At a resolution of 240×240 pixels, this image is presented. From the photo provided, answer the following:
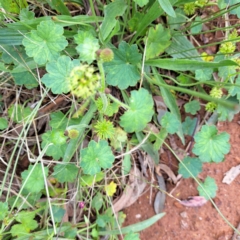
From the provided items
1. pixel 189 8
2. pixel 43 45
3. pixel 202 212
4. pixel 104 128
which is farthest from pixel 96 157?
pixel 189 8

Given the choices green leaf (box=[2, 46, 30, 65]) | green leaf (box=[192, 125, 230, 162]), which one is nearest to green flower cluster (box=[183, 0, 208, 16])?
green leaf (box=[192, 125, 230, 162])

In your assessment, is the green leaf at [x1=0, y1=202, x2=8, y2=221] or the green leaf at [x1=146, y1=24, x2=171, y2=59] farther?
the green leaf at [x1=146, y1=24, x2=171, y2=59]

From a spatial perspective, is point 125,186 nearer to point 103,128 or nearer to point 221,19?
point 103,128

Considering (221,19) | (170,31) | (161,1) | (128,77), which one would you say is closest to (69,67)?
(128,77)

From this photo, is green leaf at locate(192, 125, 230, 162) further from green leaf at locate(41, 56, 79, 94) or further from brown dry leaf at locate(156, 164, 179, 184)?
green leaf at locate(41, 56, 79, 94)

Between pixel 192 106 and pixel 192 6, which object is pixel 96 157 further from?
pixel 192 6

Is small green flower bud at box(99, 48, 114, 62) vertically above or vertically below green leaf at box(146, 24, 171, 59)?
above
